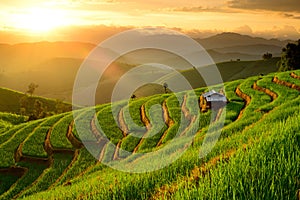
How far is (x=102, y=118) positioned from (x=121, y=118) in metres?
2.97

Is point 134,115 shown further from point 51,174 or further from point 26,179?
point 26,179

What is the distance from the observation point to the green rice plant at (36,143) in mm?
36531

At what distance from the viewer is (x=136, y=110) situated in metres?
47.0

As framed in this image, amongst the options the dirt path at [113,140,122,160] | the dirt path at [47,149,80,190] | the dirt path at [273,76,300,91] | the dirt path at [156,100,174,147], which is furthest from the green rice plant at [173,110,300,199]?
the dirt path at [273,76,300,91]

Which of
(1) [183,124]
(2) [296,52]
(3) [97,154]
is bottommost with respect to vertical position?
(3) [97,154]

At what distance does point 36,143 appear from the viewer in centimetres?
3997

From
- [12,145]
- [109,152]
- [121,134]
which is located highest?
[121,134]

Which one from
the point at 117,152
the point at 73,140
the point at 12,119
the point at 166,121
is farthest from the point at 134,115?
the point at 12,119

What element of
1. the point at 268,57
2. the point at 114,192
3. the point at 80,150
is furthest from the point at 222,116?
the point at 268,57

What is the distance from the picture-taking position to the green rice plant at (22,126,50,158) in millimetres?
36531

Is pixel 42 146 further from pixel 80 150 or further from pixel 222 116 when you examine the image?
pixel 222 116

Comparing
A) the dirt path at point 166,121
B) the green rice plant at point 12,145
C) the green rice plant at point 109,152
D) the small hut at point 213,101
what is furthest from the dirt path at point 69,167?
the small hut at point 213,101

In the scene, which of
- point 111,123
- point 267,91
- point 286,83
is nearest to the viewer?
point 111,123

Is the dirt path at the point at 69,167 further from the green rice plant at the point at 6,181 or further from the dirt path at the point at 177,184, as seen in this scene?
the dirt path at the point at 177,184
